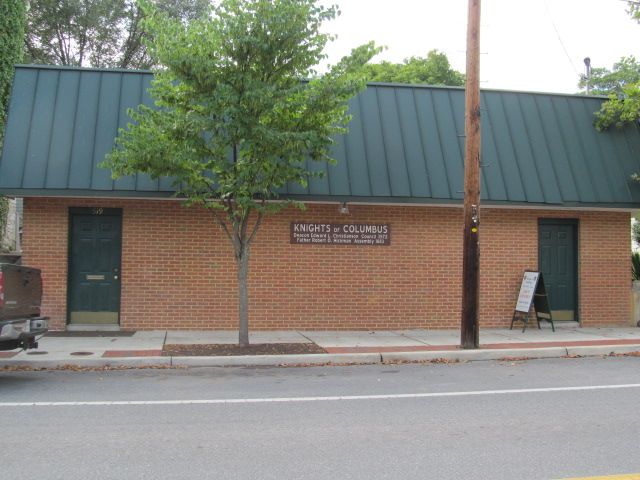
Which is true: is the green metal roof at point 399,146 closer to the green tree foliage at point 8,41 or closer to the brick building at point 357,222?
the brick building at point 357,222

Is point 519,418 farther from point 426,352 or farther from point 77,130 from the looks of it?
point 77,130

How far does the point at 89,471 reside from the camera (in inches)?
184

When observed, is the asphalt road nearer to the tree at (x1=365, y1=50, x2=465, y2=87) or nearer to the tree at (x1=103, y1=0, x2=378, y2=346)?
the tree at (x1=103, y1=0, x2=378, y2=346)

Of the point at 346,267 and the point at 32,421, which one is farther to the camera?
the point at 346,267

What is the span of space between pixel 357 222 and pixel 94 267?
5.33 metres

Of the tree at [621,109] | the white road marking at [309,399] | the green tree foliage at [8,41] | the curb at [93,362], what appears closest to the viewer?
the white road marking at [309,399]

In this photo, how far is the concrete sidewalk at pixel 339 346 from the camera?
952 cm

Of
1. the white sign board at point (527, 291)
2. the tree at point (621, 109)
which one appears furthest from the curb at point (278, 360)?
the tree at point (621, 109)

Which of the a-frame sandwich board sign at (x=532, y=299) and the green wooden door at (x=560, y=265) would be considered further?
the green wooden door at (x=560, y=265)

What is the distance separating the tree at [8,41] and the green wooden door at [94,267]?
5258mm

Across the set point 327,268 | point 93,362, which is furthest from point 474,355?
point 93,362

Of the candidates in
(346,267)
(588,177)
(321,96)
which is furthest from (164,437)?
(588,177)

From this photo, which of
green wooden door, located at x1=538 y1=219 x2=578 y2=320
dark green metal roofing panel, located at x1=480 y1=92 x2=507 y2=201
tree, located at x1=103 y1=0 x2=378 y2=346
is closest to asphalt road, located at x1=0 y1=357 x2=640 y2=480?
tree, located at x1=103 y1=0 x2=378 y2=346

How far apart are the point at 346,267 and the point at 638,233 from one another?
1113 cm
